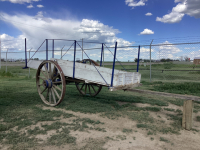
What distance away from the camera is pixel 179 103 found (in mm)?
5738

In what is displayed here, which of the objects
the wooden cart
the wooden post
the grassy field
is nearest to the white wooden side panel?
the wooden cart

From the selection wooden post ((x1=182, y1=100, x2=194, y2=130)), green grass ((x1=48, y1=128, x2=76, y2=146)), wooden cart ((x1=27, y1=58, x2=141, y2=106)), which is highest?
wooden cart ((x1=27, y1=58, x2=141, y2=106))

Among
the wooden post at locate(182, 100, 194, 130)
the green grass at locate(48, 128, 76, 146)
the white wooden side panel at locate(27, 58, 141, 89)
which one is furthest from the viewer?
the white wooden side panel at locate(27, 58, 141, 89)

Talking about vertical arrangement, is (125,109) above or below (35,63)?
below

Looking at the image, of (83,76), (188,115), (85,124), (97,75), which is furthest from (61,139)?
(188,115)

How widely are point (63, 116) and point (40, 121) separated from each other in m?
0.60

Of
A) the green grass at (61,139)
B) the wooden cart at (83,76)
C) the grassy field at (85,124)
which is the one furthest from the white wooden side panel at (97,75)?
the green grass at (61,139)

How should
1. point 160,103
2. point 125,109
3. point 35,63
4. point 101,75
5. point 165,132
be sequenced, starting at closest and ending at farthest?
1. point 165,132
2. point 101,75
3. point 125,109
4. point 160,103
5. point 35,63

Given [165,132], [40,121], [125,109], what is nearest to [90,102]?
[125,109]

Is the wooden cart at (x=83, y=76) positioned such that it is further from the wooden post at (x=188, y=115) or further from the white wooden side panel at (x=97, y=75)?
the wooden post at (x=188, y=115)

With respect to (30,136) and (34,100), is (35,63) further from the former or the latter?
(30,136)

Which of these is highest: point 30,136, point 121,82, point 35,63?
point 35,63

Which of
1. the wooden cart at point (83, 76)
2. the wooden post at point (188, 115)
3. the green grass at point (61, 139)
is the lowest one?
the green grass at point (61, 139)

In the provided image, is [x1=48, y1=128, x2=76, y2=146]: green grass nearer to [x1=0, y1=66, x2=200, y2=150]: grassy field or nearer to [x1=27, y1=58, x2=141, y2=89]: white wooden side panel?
[x1=0, y1=66, x2=200, y2=150]: grassy field
